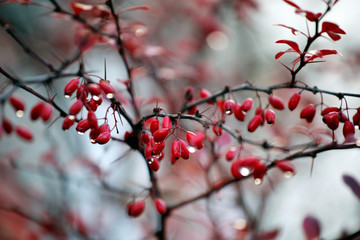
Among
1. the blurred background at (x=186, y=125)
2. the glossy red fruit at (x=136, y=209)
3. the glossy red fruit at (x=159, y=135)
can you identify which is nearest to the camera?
the glossy red fruit at (x=159, y=135)

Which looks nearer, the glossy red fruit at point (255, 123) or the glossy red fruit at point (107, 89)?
the glossy red fruit at point (107, 89)

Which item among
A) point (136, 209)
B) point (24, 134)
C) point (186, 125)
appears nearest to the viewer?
point (136, 209)

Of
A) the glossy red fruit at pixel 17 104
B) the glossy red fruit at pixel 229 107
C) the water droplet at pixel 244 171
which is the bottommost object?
the glossy red fruit at pixel 17 104

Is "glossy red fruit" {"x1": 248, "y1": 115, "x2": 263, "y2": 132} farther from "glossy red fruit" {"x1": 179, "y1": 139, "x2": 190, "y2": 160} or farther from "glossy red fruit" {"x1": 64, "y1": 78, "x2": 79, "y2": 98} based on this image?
"glossy red fruit" {"x1": 64, "y1": 78, "x2": 79, "y2": 98}

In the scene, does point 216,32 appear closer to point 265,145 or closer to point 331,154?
point 331,154

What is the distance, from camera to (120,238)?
3.00m

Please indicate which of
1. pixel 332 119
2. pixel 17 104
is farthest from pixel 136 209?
pixel 332 119

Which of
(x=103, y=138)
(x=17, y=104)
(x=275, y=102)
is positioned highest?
(x=275, y=102)

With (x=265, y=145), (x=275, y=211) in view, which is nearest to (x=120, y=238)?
(x=275, y=211)

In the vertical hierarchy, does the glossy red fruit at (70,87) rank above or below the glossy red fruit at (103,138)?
above

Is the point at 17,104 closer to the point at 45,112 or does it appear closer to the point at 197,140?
the point at 45,112

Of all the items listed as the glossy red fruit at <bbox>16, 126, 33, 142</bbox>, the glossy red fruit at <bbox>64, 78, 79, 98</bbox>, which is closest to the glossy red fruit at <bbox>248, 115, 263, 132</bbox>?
the glossy red fruit at <bbox>64, 78, 79, 98</bbox>

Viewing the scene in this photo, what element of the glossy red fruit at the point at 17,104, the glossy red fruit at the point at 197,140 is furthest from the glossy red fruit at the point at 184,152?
the glossy red fruit at the point at 17,104

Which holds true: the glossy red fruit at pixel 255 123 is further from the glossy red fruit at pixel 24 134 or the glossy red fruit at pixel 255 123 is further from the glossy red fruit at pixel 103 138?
the glossy red fruit at pixel 24 134
